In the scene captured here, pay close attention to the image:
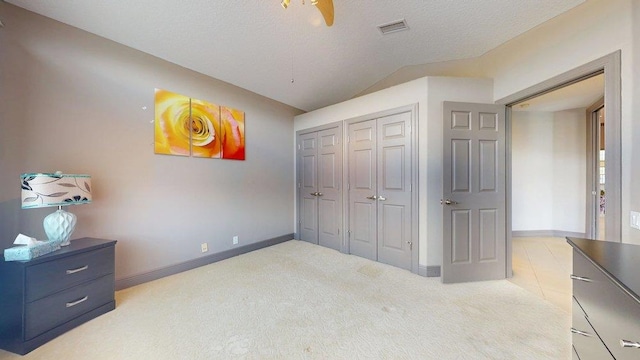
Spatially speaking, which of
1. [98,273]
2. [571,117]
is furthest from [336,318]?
[571,117]

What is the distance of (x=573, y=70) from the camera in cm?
210

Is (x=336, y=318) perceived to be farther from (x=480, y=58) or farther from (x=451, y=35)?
(x=480, y=58)

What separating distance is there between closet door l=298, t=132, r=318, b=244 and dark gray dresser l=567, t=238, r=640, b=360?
11.2ft

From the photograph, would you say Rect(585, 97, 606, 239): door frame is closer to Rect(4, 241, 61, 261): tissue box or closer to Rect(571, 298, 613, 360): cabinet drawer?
Rect(571, 298, 613, 360): cabinet drawer

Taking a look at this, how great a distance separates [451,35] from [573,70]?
148 cm

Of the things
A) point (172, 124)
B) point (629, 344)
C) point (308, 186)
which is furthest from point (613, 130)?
point (172, 124)

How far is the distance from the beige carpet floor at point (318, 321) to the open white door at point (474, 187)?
28cm

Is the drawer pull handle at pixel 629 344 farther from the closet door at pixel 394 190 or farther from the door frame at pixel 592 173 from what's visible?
→ the door frame at pixel 592 173

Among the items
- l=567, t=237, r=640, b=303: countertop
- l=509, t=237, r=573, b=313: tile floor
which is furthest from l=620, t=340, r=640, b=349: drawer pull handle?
l=509, t=237, r=573, b=313: tile floor

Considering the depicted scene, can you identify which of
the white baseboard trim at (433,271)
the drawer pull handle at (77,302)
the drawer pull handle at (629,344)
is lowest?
the white baseboard trim at (433,271)

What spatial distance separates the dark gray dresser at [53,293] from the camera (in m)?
1.67

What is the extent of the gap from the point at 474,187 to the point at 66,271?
404 cm

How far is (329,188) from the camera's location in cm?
416

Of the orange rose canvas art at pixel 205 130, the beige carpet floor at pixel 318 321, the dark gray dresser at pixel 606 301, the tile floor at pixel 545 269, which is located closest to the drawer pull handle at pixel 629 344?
the dark gray dresser at pixel 606 301
